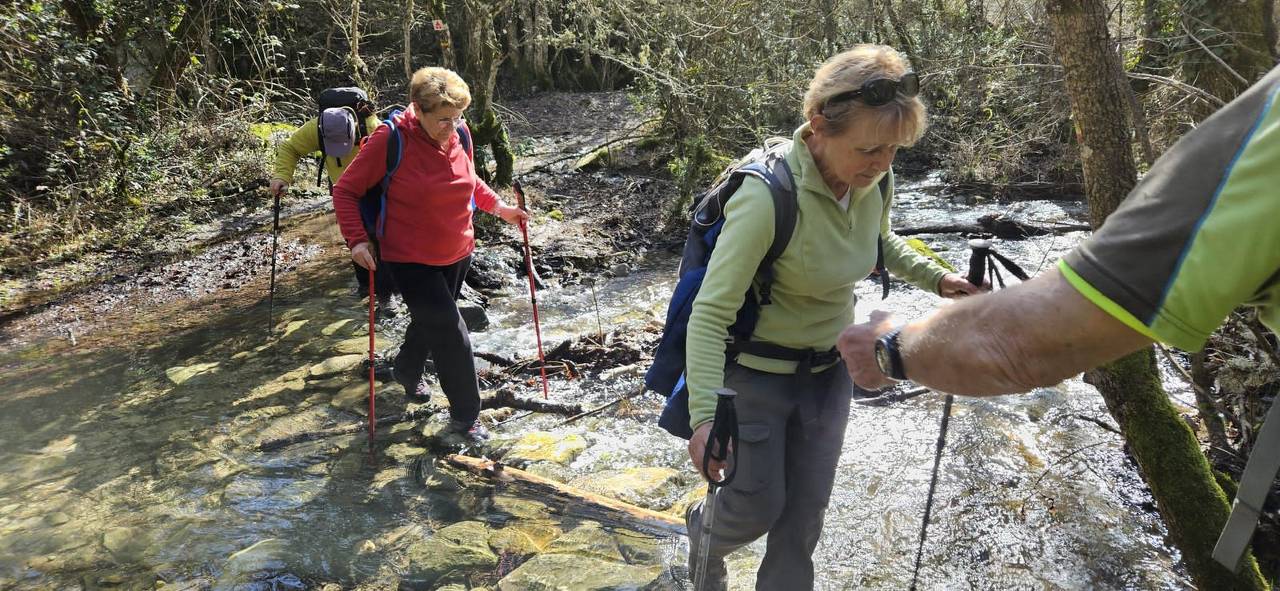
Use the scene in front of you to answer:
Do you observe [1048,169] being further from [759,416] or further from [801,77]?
[759,416]

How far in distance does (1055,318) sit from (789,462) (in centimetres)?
189

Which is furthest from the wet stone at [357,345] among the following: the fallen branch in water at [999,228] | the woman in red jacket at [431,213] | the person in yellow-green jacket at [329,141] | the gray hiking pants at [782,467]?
the fallen branch in water at [999,228]

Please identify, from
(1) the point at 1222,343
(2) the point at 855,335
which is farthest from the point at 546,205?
(2) the point at 855,335

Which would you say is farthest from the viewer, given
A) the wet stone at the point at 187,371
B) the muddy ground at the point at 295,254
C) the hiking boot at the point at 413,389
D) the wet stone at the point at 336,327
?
the muddy ground at the point at 295,254

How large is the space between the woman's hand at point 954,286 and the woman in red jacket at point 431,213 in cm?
304

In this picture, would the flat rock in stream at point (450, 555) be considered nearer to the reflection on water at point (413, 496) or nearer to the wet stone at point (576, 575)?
the reflection on water at point (413, 496)

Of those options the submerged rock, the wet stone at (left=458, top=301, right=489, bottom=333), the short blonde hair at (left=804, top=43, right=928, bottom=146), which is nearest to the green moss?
the short blonde hair at (left=804, top=43, right=928, bottom=146)

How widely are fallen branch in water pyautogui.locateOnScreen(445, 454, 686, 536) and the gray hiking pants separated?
1174 mm

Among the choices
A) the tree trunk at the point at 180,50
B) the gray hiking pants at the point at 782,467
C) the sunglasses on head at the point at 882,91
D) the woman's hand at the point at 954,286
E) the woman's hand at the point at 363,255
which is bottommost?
the gray hiking pants at the point at 782,467

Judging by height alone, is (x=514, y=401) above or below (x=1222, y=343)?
below

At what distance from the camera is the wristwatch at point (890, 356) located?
5.46 ft

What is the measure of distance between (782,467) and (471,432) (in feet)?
10.7

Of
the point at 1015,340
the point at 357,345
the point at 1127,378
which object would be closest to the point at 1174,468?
the point at 1127,378

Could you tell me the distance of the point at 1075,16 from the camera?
136 inches
